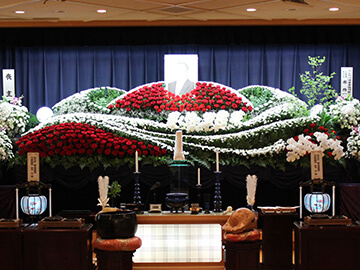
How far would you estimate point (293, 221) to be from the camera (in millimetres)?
6992

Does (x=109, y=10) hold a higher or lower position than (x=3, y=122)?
higher

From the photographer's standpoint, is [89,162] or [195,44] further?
[195,44]

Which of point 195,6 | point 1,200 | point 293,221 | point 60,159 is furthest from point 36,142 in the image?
point 293,221

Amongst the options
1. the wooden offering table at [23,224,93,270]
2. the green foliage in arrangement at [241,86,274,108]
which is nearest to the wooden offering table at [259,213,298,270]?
the wooden offering table at [23,224,93,270]

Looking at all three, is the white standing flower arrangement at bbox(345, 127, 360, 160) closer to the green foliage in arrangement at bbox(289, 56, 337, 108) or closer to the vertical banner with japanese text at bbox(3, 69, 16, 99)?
the green foliage in arrangement at bbox(289, 56, 337, 108)

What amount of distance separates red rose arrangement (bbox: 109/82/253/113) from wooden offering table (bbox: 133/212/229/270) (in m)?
2.75

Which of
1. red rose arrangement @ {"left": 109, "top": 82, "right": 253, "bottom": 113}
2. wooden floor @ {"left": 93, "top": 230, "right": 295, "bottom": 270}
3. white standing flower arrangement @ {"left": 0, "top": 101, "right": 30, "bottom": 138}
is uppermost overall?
red rose arrangement @ {"left": 109, "top": 82, "right": 253, "bottom": 113}

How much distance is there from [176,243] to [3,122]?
3635mm

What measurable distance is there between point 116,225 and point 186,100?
377 cm

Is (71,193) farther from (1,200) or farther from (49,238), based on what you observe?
(49,238)

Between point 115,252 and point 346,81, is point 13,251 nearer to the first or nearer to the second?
point 115,252

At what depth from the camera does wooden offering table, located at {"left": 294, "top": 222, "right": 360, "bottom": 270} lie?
6.34 meters

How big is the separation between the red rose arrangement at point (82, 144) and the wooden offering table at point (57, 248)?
7.34ft

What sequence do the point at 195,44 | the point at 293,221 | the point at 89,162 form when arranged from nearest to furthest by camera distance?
1. the point at 293,221
2. the point at 89,162
3. the point at 195,44
